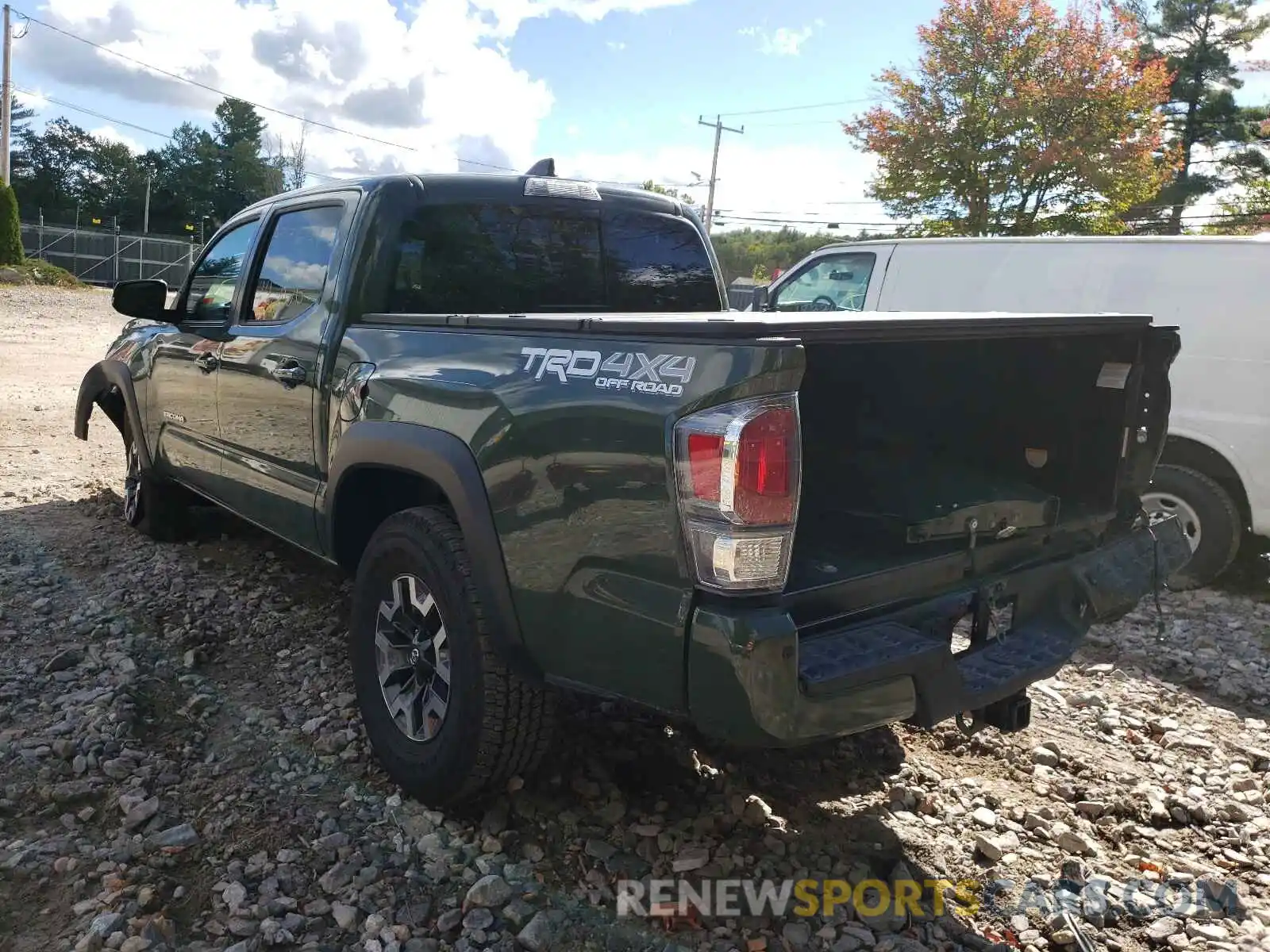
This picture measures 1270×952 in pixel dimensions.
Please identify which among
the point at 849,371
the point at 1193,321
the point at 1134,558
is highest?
the point at 1193,321

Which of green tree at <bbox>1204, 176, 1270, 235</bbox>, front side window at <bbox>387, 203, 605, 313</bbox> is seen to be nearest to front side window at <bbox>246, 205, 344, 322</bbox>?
front side window at <bbox>387, 203, 605, 313</bbox>

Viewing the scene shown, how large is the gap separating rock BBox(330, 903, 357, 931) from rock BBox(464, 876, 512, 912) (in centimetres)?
29

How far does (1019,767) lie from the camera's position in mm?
3590

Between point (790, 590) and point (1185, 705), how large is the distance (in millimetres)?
2791

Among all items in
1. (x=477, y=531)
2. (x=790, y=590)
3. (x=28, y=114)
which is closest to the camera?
(x=790, y=590)

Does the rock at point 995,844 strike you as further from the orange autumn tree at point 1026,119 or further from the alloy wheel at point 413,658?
the orange autumn tree at point 1026,119

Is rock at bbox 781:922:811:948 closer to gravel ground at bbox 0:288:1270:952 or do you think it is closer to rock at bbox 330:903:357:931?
gravel ground at bbox 0:288:1270:952

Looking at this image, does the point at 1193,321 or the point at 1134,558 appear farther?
the point at 1193,321

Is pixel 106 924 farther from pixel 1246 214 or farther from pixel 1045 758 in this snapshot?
pixel 1246 214

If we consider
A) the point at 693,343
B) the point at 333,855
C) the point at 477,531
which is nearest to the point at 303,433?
A: the point at 477,531

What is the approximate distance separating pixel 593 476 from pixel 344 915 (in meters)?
1.35

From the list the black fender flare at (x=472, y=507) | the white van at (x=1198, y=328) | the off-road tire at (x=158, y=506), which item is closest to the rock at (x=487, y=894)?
the black fender flare at (x=472, y=507)

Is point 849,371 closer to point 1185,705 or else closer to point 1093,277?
point 1185,705

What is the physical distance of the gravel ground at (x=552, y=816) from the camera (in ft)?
8.61
